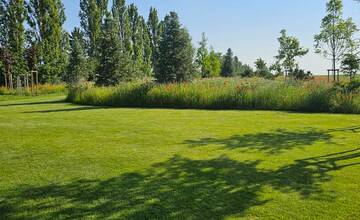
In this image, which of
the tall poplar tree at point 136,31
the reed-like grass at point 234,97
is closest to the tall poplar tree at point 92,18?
the tall poplar tree at point 136,31

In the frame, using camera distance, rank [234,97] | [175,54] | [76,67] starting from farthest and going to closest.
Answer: [76,67]
[175,54]
[234,97]

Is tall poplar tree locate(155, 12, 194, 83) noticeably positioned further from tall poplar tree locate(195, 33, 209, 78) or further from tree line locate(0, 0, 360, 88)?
tall poplar tree locate(195, 33, 209, 78)

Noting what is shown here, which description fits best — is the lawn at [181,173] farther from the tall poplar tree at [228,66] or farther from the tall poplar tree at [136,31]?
the tall poplar tree at [228,66]

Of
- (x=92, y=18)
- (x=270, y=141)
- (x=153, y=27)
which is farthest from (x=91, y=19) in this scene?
(x=270, y=141)

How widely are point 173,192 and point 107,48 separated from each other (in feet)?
64.8

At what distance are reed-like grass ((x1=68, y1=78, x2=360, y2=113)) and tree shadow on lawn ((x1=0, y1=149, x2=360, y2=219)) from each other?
6796 mm

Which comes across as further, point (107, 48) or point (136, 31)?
point (136, 31)

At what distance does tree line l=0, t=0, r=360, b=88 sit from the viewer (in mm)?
22859

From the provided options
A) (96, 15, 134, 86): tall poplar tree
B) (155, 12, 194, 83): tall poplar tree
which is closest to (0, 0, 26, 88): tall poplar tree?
(96, 15, 134, 86): tall poplar tree

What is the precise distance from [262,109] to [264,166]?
719 cm

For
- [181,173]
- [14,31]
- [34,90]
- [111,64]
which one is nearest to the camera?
[181,173]

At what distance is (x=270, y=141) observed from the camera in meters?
5.62

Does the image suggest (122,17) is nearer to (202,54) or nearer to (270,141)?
(202,54)

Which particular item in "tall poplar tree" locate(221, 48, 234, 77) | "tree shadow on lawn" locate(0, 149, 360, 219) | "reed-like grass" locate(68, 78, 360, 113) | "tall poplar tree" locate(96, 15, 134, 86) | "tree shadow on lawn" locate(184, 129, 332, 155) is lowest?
"tree shadow on lawn" locate(0, 149, 360, 219)
